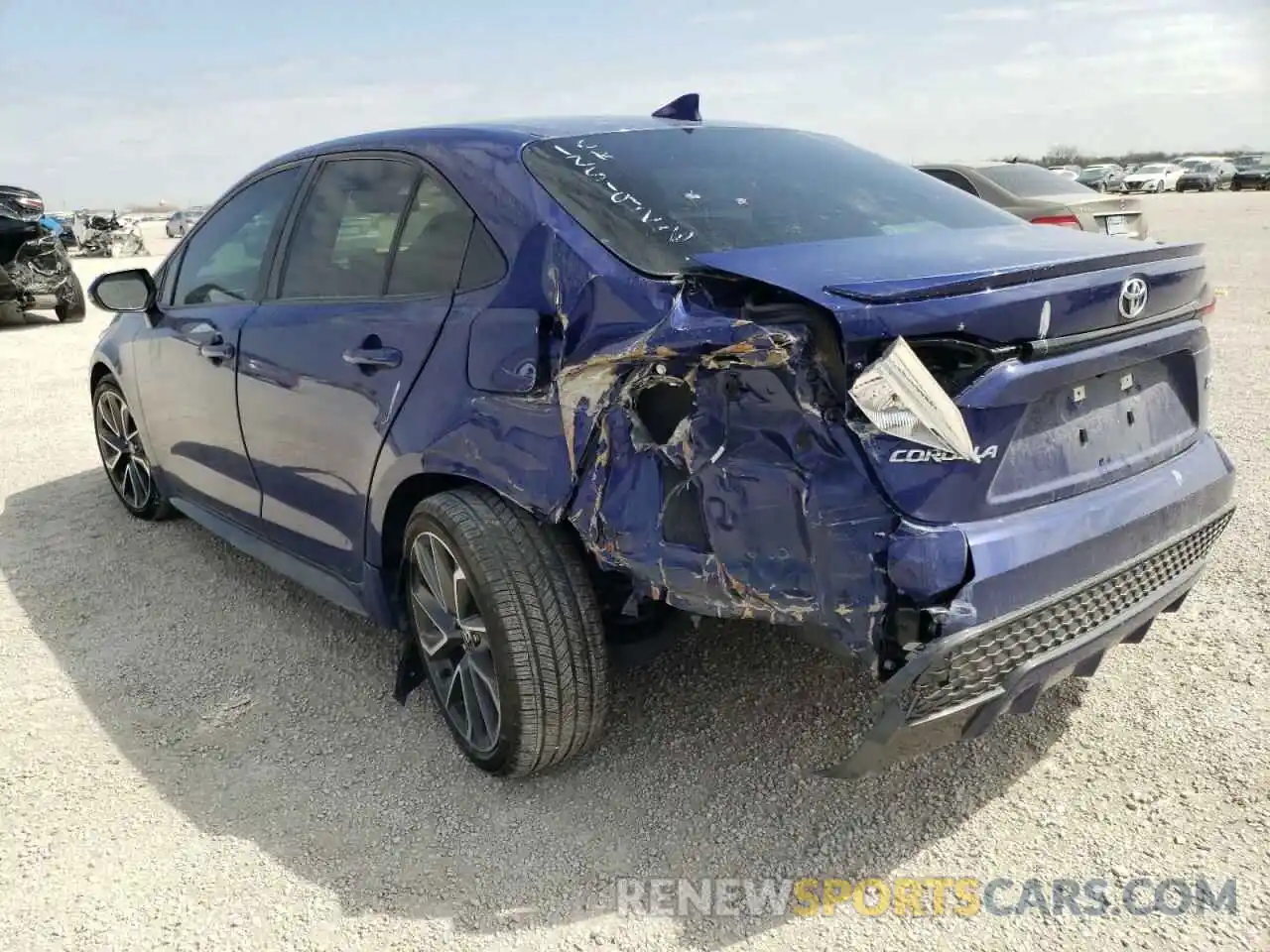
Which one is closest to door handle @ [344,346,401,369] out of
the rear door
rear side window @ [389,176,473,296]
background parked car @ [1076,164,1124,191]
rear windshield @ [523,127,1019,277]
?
the rear door

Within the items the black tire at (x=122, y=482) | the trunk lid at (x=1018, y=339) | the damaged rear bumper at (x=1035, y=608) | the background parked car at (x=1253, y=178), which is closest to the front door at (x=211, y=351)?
the black tire at (x=122, y=482)

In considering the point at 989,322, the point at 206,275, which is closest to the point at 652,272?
the point at 989,322

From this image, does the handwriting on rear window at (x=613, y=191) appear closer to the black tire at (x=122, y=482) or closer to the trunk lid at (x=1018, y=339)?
the trunk lid at (x=1018, y=339)

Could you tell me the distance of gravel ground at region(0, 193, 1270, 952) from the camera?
224 centimetres

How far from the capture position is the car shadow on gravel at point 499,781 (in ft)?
7.80

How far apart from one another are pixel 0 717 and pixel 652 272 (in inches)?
102

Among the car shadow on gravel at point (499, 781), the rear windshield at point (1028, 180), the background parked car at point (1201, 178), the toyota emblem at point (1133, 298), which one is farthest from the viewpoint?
the background parked car at point (1201, 178)

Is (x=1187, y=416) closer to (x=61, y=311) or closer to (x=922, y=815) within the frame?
(x=922, y=815)

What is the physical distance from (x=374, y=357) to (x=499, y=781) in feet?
4.03

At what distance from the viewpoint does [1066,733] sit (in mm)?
2752

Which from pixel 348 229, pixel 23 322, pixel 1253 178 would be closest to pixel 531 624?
pixel 348 229

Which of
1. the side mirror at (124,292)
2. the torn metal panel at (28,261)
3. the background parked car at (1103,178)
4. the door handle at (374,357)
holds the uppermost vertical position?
the door handle at (374,357)

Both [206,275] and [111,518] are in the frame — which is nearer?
[206,275]

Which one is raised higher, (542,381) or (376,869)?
(542,381)
